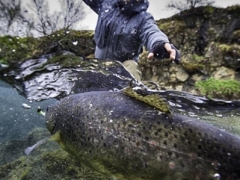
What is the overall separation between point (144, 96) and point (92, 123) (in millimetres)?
420

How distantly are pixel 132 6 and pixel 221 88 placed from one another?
31.4 feet

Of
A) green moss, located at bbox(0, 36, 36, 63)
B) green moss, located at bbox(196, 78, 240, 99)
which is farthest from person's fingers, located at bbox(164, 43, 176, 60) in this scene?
green moss, located at bbox(196, 78, 240, 99)

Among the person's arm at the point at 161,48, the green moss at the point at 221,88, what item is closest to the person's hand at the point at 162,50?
the person's arm at the point at 161,48

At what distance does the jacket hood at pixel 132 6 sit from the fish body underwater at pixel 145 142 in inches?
114

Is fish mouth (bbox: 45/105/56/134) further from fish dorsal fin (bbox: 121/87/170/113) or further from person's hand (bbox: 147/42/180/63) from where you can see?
person's hand (bbox: 147/42/180/63)

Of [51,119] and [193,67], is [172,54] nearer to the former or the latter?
[51,119]

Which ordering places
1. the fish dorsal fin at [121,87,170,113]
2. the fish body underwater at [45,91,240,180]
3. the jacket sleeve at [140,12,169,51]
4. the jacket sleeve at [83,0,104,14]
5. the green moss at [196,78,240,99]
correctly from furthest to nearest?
the green moss at [196,78,240,99]
the jacket sleeve at [83,0,104,14]
the jacket sleeve at [140,12,169,51]
the fish dorsal fin at [121,87,170,113]
the fish body underwater at [45,91,240,180]

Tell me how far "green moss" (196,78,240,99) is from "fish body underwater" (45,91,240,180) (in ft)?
38.8

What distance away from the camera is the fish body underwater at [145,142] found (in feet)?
5.30

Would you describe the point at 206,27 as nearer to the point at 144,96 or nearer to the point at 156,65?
the point at 156,65

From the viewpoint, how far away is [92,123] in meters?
1.95

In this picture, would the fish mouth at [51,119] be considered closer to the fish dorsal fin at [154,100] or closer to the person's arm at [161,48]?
the fish dorsal fin at [154,100]

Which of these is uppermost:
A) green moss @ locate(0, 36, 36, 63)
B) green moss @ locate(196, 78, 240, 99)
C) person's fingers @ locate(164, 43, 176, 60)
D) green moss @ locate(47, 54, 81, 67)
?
green moss @ locate(0, 36, 36, 63)

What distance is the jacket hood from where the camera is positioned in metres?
4.59
